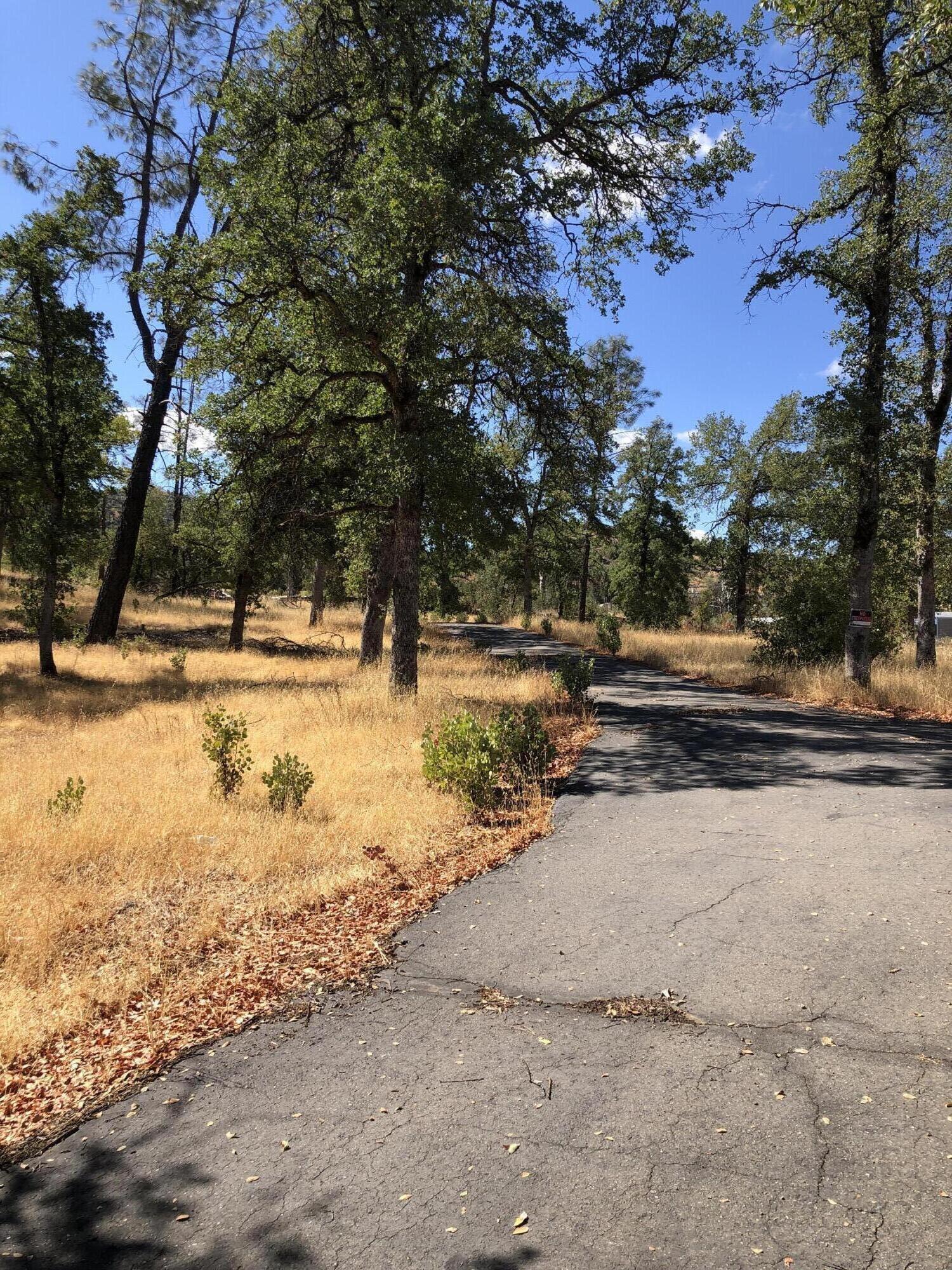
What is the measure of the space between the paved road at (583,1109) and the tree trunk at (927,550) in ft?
36.8

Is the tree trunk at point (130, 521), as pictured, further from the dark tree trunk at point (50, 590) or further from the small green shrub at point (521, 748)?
the small green shrub at point (521, 748)

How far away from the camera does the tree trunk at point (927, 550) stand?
44.2ft

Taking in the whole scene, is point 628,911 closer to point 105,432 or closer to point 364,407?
point 364,407

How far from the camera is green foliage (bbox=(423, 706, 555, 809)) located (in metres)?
6.69

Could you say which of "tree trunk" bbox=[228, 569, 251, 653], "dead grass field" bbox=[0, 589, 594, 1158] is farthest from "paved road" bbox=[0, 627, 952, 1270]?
"tree trunk" bbox=[228, 569, 251, 653]

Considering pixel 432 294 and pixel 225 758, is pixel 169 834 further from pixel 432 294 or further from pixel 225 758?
pixel 432 294

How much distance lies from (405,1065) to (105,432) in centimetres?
1753

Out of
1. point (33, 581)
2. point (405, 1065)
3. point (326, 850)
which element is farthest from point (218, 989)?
point (33, 581)

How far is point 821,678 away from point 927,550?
412cm

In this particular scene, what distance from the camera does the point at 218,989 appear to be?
3.66m

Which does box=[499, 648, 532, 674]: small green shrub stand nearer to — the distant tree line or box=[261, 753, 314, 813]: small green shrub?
the distant tree line

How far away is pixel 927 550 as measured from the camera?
14695mm

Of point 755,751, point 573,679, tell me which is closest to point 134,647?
point 573,679

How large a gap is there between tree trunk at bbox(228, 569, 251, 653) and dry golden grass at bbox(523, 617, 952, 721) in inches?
522
